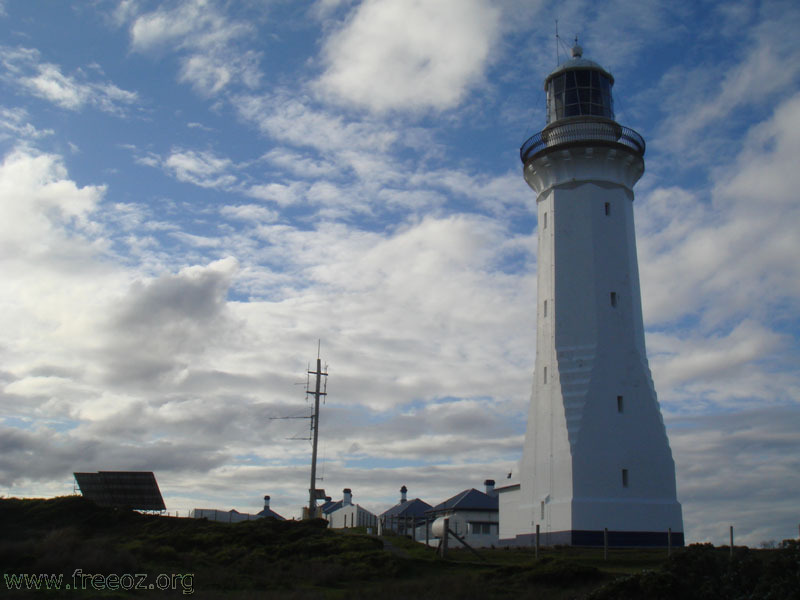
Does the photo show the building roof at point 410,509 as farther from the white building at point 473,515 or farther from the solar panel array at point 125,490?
the solar panel array at point 125,490

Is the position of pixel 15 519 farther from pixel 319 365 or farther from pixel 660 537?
pixel 660 537

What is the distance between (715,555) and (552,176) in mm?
19238

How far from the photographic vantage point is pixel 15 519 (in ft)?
113

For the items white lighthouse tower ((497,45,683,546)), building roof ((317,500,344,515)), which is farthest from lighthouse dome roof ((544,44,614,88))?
building roof ((317,500,344,515))

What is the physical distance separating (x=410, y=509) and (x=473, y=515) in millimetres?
6913

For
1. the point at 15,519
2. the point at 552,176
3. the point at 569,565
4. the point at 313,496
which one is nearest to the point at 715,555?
the point at 569,565

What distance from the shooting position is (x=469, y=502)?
149 ft

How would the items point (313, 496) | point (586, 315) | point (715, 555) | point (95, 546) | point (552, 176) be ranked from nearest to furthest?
point (715, 555), point (95, 546), point (586, 315), point (552, 176), point (313, 496)

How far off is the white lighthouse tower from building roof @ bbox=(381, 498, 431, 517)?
56.7ft

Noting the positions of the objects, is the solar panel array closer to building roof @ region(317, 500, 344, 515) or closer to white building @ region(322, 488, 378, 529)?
white building @ region(322, 488, 378, 529)

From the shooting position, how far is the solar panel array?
38125mm

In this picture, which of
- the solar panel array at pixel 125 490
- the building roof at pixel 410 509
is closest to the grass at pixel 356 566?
the solar panel array at pixel 125 490

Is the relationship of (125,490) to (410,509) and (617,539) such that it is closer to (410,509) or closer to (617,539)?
(410,509)

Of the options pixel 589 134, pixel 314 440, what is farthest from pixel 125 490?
pixel 589 134
